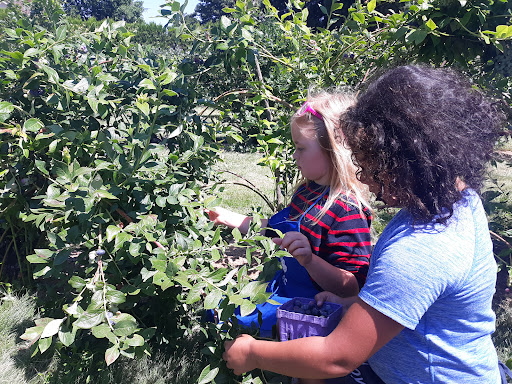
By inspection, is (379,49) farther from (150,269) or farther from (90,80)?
(150,269)

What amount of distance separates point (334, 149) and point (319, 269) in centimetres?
49

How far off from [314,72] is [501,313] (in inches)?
72.5

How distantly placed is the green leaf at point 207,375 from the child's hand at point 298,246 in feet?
1.60

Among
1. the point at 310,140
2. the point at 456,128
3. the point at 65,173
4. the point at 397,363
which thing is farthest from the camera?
the point at 310,140

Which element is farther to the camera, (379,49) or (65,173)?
(379,49)

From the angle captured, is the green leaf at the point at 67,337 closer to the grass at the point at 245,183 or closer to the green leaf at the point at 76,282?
the green leaf at the point at 76,282

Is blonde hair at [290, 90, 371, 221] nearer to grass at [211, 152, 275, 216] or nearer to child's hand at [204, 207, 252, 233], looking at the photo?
child's hand at [204, 207, 252, 233]

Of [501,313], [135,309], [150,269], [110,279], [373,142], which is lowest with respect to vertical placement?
[501,313]

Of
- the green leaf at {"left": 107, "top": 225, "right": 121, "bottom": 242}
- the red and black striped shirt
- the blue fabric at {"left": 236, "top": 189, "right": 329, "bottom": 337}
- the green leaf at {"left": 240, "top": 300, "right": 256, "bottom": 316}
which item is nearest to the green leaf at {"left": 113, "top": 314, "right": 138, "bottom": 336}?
the green leaf at {"left": 107, "top": 225, "right": 121, "bottom": 242}

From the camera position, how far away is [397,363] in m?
1.22

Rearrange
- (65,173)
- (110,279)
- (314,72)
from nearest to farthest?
1. (65,173)
2. (110,279)
3. (314,72)

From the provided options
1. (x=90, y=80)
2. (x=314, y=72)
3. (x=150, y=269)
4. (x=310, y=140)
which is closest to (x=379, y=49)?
(x=314, y=72)

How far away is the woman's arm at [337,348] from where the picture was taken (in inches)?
41.7

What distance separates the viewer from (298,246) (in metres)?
1.59
